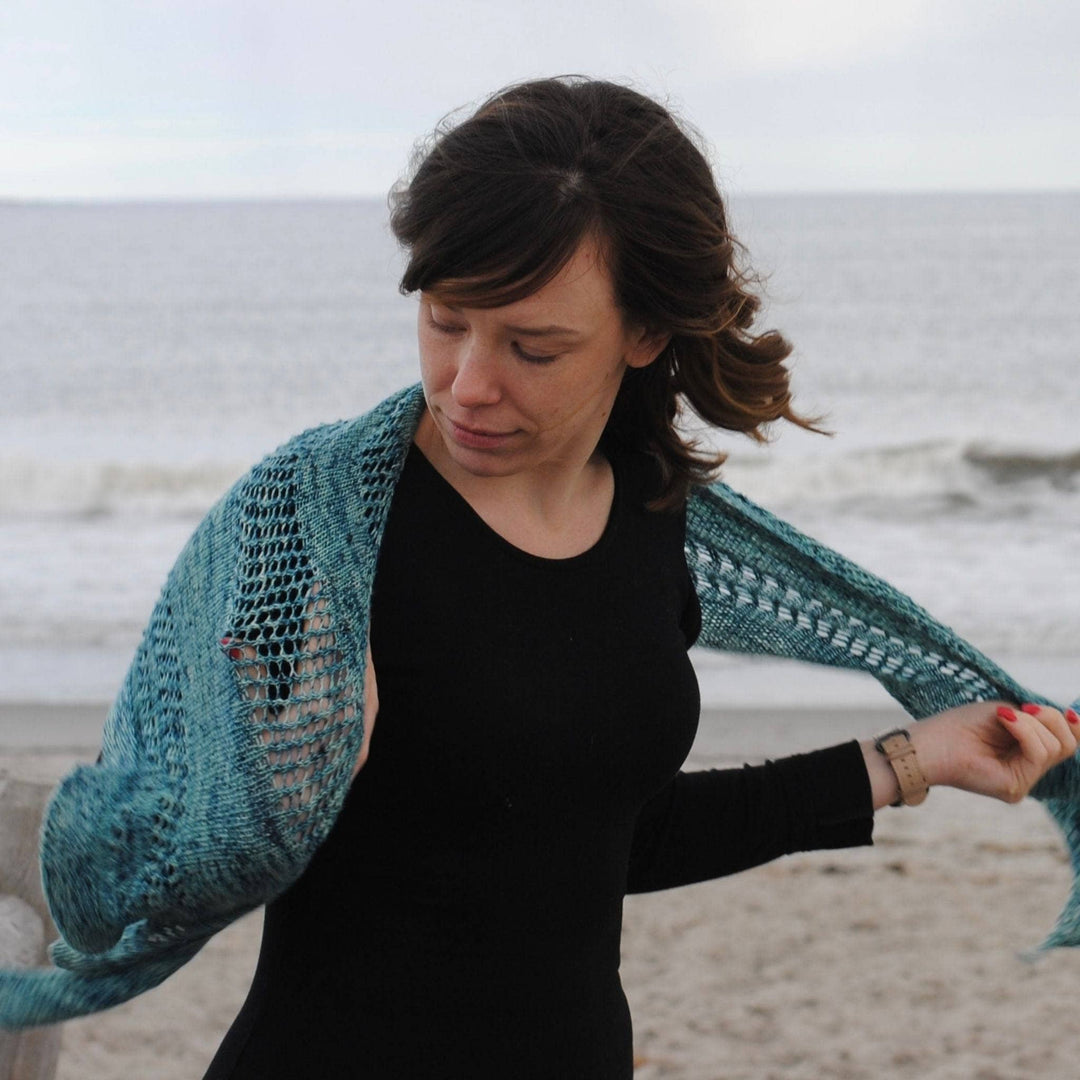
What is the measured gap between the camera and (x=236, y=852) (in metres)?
1.24

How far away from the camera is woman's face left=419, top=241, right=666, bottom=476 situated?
1344 mm

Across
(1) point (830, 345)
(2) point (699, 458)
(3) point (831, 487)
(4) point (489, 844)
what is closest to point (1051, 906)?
(2) point (699, 458)

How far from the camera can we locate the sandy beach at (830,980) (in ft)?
11.4

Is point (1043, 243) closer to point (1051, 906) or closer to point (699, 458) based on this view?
point (1051, 906)

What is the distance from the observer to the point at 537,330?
4.42ft

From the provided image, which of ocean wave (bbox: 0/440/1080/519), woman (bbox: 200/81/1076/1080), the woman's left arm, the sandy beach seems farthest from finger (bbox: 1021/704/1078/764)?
ocean wave (bbox: 0/440/1080/519)

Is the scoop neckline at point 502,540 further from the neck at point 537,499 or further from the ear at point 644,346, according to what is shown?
the ear at point 644,346

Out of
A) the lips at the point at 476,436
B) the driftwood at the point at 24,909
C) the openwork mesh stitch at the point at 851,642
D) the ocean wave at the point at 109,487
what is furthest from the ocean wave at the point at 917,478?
the lips at the point at 476,436

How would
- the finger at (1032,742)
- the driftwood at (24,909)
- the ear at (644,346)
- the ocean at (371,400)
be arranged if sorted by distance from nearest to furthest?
the ear at (644,346) → the finger at (1032,742) → the driftwood at (24,909) → the ocean at (371,400)

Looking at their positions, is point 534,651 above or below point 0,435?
below

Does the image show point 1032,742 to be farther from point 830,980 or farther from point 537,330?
point 830,980

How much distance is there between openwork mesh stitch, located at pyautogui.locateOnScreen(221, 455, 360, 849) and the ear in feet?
1.33

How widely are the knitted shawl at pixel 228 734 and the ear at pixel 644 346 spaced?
24cm

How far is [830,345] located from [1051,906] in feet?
64.9
